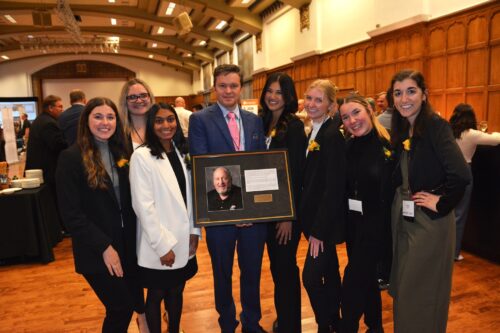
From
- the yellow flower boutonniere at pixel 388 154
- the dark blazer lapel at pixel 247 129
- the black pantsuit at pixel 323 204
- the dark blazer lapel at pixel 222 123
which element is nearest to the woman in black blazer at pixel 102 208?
the dark blazer lapel at pixel 222 123

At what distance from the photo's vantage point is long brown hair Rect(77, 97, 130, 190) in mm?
1961

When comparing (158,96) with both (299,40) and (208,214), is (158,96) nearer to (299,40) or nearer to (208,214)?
(299,40)

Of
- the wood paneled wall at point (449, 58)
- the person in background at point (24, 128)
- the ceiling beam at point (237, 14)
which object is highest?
the ceiling beam at point (237, 14)

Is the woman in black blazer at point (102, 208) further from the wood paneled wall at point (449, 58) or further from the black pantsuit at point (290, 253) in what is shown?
the wood paneled wall at point (449, 58)

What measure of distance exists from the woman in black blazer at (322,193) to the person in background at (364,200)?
0.31ft

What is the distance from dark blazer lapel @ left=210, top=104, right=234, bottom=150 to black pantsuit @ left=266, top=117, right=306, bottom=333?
0.29 meters

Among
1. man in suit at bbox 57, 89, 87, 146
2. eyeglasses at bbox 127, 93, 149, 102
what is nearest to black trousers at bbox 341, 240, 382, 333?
eyeglasses at bbox 127, 93, 149, 102

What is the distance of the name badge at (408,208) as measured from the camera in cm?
210

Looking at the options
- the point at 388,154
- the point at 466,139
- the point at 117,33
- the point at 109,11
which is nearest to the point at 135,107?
the point at 388,154

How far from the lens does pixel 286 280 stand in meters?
2.47

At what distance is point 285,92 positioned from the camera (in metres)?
2.39

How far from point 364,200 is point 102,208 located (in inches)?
59.3

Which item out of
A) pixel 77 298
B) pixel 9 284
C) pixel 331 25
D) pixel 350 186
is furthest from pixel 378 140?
pixel 331 25

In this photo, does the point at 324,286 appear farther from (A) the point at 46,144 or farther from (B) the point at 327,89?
(A) the point at 46,144
